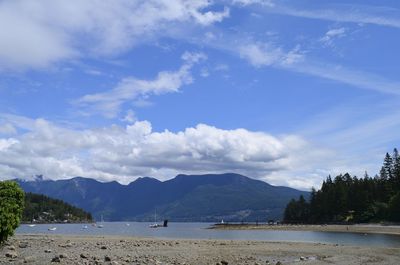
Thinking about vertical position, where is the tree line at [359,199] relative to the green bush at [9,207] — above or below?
above

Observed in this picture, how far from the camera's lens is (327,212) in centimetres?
17525

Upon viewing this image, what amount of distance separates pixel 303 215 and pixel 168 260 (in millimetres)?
163839

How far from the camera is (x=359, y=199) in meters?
162

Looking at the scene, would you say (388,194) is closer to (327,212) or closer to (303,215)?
(327,212)

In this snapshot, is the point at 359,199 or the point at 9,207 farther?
the point at 359,199

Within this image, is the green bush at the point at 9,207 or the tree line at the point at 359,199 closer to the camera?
the green bush at the point at 9,207

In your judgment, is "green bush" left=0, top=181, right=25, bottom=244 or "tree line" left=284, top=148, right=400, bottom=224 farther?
"tree line" left=284, top=148, right=400, bottom=224

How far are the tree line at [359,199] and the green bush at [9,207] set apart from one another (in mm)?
118151

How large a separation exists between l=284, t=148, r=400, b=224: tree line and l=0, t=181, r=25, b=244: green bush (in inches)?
4652

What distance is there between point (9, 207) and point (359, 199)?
5415 inches

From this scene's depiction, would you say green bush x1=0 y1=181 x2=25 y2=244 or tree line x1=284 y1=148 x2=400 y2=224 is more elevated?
tree line x1=284 y1=148 x2=400 y2=224

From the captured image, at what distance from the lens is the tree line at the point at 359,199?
150 meters

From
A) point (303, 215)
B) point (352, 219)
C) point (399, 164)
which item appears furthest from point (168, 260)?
point (303, 215)

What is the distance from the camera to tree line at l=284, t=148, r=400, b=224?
150m
